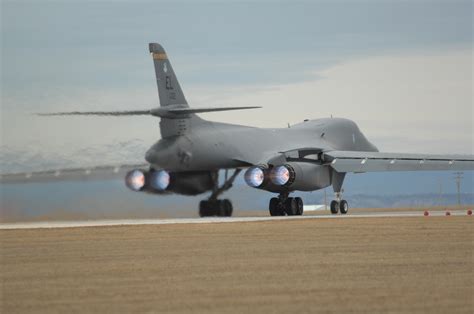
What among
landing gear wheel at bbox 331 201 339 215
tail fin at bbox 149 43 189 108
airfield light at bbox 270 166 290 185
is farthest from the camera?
landing gear wheel at bbox 331 201 339 215

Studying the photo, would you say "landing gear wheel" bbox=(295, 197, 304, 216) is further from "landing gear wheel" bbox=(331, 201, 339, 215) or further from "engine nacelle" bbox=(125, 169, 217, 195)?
"engine nacelle" bbox=(125, 169, 217, 195)

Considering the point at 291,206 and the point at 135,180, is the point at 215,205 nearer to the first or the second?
the point at 291,206

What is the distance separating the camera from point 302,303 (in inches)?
692

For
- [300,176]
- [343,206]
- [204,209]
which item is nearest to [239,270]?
[204,209]

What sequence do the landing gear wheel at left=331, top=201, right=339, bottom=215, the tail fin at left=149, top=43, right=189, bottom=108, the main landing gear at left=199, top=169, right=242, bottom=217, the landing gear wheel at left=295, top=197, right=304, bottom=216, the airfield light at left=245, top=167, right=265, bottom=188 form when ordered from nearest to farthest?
the tail fin at left=149, top=43, right=189, bottom=108 < the airfield light at left=245, top=167, right=265, bottom=188 < the main landing gear at left=199, top=169, right=242, bottom=217 < the landing gear wheel at left=295, top=197, right=304, bottom=216 < the landing gear wheel at left=331, top=201, right=339, bottom=215

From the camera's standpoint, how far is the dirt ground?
17.8 m

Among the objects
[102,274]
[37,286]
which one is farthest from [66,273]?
[37,286]

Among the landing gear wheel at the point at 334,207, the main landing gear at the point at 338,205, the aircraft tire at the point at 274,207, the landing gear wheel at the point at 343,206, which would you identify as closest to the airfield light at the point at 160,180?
the aircraft tire at the point at 274,207

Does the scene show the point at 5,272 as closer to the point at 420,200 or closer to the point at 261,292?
the point at 261,292

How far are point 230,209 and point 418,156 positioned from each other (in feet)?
32.8

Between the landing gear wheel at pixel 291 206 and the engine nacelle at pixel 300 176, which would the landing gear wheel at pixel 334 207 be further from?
the landing gear wheel at pixel 291 206

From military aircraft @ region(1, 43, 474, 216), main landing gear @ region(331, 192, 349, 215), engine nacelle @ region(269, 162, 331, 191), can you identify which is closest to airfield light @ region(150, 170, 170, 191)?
military aircraft @ region(1, 43, 474, 216)

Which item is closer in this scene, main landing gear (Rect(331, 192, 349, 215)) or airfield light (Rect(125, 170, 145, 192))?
airfield light (Rect(125, 170, 145, 192))

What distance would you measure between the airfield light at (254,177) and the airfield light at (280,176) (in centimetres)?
54
